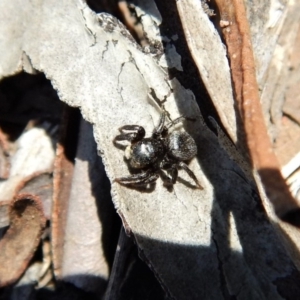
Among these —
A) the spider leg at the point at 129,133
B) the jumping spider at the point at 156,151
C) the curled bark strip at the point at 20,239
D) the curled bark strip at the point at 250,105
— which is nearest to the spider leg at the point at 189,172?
the jumping spider at the point at 156,151

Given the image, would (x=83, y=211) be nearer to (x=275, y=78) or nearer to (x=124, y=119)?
(x=124, y=119)

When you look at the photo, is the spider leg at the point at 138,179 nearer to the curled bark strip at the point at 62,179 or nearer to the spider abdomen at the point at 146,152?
the spider abdomen at the point at 146,152

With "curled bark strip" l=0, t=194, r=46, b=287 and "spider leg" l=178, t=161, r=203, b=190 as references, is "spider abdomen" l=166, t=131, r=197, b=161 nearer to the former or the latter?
Result: "spider leg" l=178, t=161, r=203, b=190

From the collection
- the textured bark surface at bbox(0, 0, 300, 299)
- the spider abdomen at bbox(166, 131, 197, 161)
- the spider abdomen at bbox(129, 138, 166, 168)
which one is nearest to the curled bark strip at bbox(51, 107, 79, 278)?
the textured bark surface at bbox(0, 0, 300, 299)

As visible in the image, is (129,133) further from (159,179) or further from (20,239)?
(20,239)

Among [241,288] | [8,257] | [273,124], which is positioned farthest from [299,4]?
[8,257]

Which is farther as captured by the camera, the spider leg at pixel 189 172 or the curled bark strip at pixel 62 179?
the curled bark strip at pixel 62 179
